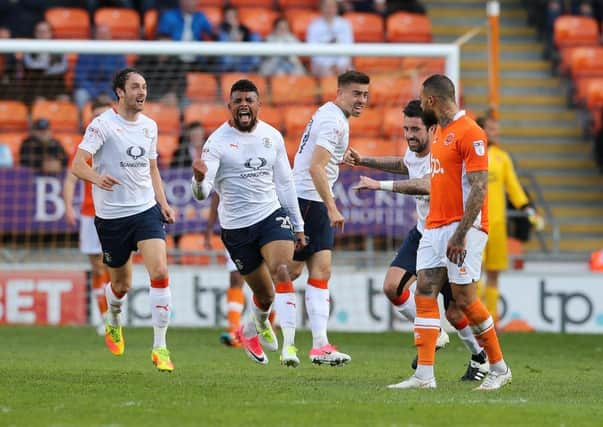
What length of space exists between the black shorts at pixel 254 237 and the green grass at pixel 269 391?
95 centimetres

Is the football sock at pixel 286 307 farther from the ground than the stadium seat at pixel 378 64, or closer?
closer

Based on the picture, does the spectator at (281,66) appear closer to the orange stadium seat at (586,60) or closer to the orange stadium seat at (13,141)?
the orange stadium seat at (13,141)

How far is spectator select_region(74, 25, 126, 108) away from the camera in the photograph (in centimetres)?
1988

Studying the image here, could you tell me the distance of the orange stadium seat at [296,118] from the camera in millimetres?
19438

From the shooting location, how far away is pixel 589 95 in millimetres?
22719

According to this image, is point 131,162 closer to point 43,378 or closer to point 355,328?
point 43,378

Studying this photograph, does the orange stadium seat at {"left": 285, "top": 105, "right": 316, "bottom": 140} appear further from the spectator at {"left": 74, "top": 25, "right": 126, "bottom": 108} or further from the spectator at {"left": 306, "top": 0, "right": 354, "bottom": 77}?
the spectator at {"left": 74, "top": 25, "right": 126, "bottom": 108}

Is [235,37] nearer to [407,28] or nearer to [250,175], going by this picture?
[407,28]

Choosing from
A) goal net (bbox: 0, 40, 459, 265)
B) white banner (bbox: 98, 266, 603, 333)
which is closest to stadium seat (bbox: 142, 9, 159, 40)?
goal net (bbox: 0, 40, 459, 265)

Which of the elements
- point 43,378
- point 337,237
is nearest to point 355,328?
point 337,237

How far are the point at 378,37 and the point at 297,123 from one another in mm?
3978

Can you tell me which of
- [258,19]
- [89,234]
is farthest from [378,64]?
[89,234]

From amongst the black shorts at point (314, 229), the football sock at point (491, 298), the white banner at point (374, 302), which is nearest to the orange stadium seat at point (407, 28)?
the white banner at point (374, 302)

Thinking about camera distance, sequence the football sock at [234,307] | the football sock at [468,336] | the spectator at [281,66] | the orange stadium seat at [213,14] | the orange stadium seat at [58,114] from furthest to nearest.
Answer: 1. the orange stadium seat at [213,14]
2. the spectator at [281,66]
3. the orange stadium seat at [58,114]
4. the football sock at [234,307]
5. the football sock at [468,336]
